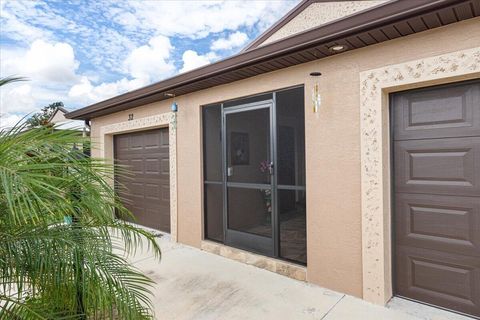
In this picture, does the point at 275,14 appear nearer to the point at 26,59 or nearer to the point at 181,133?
the point at 181,133

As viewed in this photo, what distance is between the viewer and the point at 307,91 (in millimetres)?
3559

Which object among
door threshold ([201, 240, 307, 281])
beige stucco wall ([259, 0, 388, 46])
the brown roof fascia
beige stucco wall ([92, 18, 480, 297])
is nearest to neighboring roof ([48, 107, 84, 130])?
beige stucco wall ([92, 18, 480, 297])

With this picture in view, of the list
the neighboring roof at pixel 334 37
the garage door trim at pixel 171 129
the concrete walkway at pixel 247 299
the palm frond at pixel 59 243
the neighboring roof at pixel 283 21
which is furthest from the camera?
the neighboring roof at pixel 283 21

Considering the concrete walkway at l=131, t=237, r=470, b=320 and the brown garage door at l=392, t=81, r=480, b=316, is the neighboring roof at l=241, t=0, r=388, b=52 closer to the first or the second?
the brown garage door at l=392, t=81, r=480, b=316

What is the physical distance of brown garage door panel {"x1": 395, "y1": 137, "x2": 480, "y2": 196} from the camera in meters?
2.72

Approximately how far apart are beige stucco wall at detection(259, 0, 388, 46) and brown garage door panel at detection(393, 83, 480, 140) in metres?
3.47

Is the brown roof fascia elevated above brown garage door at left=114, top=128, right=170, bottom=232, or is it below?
above

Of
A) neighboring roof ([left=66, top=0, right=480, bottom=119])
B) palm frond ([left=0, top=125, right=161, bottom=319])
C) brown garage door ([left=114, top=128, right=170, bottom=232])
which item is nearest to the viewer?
palm frond ([left=0, top=125, right=161, bottom=319])

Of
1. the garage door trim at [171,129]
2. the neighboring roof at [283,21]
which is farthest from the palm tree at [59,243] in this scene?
the neighboring roof at [283,21]

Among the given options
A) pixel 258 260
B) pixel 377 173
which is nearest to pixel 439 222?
pixel 377 173

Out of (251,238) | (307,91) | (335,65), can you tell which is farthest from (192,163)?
(335,65)

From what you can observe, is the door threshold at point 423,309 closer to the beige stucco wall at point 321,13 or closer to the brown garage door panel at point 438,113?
the brown garage door panel at point 438,113

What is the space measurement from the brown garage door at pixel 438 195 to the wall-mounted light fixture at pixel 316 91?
791 millimetres

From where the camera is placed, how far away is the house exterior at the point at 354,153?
8.92 ft
